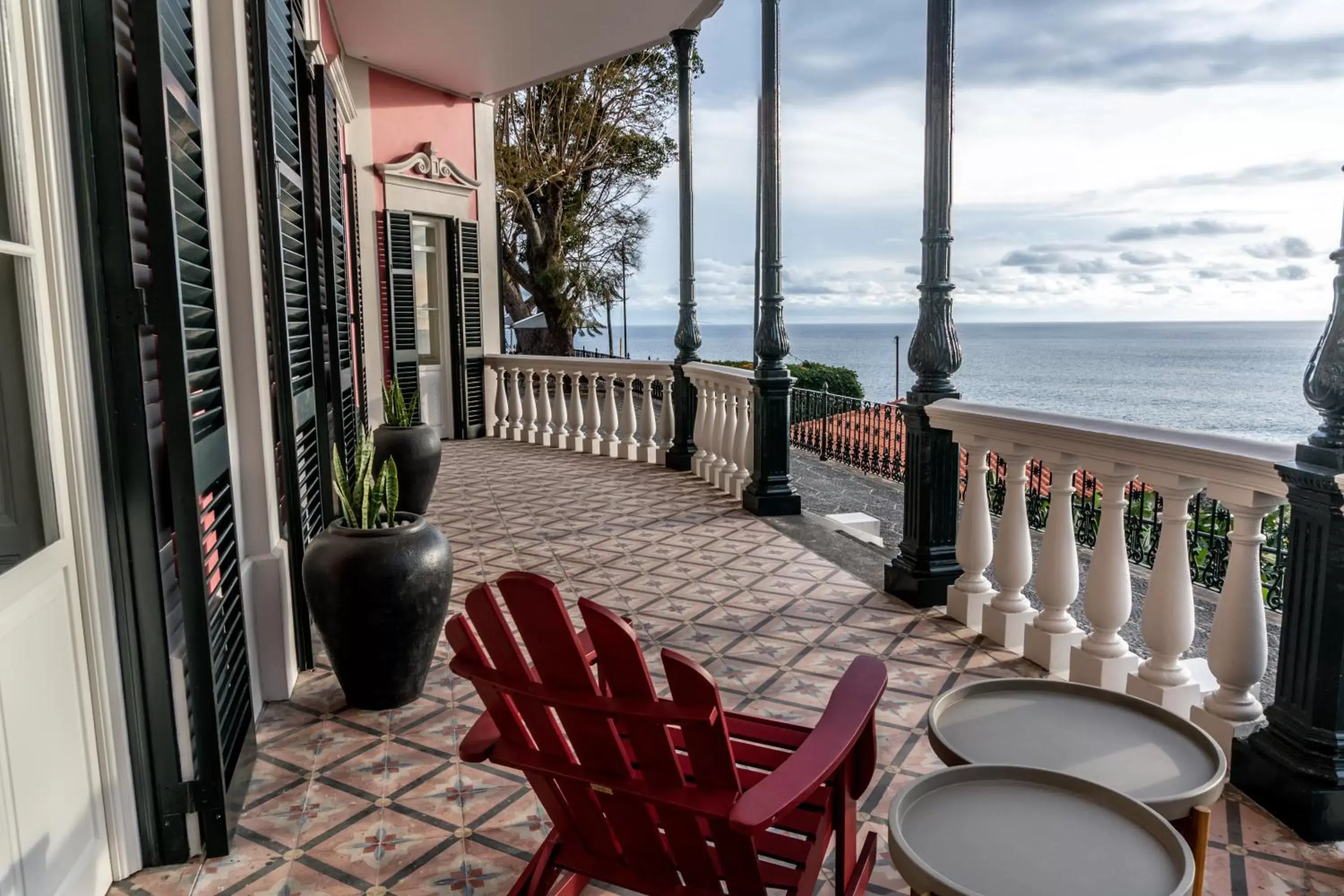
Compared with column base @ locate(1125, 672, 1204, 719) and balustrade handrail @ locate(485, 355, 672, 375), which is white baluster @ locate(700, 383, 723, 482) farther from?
column base @ locate(1125, 672, 1204, 719)

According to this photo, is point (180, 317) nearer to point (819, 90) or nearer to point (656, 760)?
point (656, 760)

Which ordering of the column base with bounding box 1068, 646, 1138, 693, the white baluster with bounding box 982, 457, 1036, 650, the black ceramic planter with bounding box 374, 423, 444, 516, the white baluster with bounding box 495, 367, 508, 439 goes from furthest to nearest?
the white baluster with bounding box 495, 367, 508, 439
the black ceramic planter with bounding box 374, 423, 444, 516
the white baluster with bounding box 982, 457, 1036, 650
the column base with bounding box 1068, 646, 1138, 693

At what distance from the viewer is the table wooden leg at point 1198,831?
1245 mm

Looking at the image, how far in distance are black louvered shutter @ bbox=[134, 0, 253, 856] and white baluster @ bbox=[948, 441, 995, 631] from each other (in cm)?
266

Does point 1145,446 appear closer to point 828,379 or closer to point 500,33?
point 500,33

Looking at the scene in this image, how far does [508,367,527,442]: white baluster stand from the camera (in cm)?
898

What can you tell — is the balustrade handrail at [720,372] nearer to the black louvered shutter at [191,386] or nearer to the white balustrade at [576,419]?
the white balustrade at [576,419]

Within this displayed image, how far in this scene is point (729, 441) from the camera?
248 inches

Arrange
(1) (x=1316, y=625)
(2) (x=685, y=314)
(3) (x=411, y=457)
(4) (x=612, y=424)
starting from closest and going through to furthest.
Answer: (1) (x=1316, y=625), (3) (x=411, y=457), (2) (x=685, y=314), (4) (x=612, y=424)

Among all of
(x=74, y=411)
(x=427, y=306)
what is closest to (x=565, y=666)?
(x=74, y=411)

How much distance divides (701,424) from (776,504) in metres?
1.44

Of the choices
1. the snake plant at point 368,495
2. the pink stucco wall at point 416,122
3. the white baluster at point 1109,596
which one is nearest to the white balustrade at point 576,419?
the pink stucco wall at point 416,122

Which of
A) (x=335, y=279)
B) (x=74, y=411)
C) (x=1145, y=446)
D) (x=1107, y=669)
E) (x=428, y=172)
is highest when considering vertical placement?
(x=428, y=172)

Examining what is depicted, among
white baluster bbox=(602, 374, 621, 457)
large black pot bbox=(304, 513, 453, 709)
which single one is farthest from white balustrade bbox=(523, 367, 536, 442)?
large black pot bbox=(304, 513, 453, 709)
